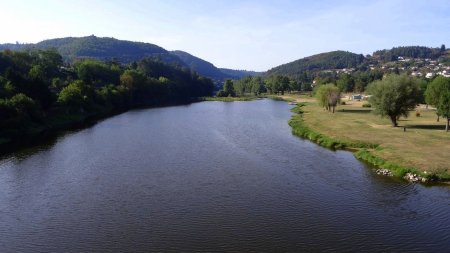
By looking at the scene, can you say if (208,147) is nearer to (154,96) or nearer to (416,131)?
(416,131)

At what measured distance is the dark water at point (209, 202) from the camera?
30.3m

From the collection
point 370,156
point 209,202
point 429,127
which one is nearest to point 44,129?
point 209,202

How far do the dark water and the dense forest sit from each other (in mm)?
16632

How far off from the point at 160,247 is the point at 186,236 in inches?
97.7

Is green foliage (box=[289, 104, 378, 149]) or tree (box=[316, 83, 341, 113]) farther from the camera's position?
tree (box=[316, 83, 341, 113])

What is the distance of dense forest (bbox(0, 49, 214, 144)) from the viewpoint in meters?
77.4

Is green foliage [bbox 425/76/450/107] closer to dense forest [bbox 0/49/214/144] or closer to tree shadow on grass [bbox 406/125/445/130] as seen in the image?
tree shadow on grass [bbox 406/125/445/130]

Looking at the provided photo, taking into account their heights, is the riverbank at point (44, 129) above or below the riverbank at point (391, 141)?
above

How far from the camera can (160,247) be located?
1152 inches

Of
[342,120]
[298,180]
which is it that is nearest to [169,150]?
[298,180]

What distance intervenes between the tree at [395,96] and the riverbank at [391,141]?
3.39m

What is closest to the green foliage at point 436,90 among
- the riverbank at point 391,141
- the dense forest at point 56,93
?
the riverbank at point 391,141

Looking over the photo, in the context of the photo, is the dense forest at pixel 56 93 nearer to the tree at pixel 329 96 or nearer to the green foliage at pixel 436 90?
the tree at pixel 329 96

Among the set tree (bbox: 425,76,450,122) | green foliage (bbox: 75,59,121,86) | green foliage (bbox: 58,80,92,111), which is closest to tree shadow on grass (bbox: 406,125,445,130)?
tree (bbox: 425,76,450,122)
